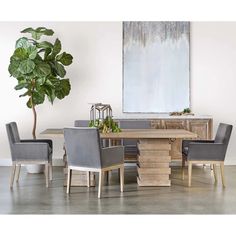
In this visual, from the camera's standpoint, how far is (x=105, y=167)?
5.14 m

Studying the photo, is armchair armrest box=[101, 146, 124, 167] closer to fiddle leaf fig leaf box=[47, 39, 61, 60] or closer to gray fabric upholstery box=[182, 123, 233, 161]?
gray fabric upholstery box=[182, 123, 233, 161]

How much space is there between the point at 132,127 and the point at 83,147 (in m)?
2.02

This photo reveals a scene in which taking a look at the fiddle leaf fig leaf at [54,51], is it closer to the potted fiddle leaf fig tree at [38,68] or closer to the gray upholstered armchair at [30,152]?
the potted fiddle leaf fig tree at [38,68]

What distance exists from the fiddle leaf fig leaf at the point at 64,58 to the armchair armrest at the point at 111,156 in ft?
7.96

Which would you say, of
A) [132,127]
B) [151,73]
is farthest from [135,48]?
[132,127]

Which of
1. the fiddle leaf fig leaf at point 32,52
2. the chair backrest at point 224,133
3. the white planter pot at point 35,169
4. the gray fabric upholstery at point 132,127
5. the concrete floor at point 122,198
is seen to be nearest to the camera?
the concrete floor at point 122,198

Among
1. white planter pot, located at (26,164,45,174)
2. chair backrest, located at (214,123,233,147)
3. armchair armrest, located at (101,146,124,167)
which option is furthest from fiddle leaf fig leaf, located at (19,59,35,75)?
chair backrest, located at (214,123,233,147)

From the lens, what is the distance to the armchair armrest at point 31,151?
5.71 m

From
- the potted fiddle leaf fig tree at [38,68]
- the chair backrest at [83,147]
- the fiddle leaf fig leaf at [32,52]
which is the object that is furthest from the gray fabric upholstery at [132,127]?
the fiddle leaf fig leaf at [32,52]

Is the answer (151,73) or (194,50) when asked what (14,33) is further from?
(194,50)

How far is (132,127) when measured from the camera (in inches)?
279

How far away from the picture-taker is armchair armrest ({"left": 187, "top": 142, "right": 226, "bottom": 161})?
5.76 m

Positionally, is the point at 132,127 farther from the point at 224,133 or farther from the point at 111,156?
the point at 111,156

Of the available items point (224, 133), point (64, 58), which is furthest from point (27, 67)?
point (224, 133)
